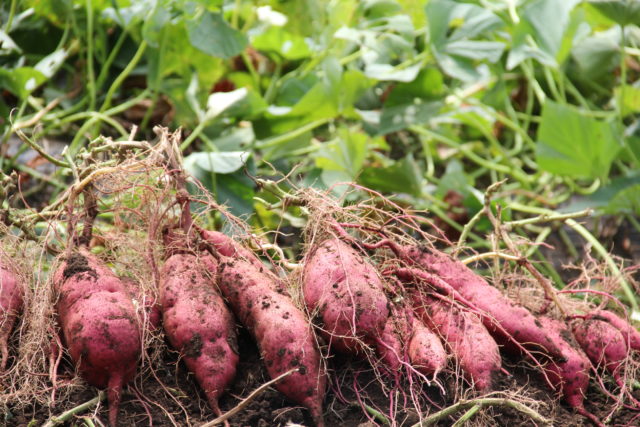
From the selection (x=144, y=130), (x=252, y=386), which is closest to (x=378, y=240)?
(x=252, y=386)

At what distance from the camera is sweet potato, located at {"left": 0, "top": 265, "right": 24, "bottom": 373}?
887 mm

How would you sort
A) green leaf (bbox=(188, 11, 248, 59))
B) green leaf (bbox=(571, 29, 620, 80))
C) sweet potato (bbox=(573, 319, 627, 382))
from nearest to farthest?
1. sweet potato (bbox=(573, 319, 627, 382))
2. green leaf (bbox=(188, 11, 248, 59))
3. green leaf (bbox=(571, 29, 620, 80))

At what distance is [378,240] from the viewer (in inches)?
41.6

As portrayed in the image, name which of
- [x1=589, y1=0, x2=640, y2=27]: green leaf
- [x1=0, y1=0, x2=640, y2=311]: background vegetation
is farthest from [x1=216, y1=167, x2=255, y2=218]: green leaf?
[x1=589, y1=0, x2=640, y2=27]: green leaf

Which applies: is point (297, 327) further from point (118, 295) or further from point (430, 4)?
point (430, 4)

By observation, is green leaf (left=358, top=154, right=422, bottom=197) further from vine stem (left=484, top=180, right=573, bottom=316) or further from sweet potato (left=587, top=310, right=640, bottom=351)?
sweet potato (left=587, top=310, right=640, bottom=351)

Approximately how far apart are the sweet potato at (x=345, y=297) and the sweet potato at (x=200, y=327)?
0.38 ft

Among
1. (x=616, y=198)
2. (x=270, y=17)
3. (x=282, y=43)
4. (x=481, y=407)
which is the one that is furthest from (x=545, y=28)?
(x=481, y=407)

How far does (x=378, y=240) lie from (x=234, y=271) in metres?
0.24

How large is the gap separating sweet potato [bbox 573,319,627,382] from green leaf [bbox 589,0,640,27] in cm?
81

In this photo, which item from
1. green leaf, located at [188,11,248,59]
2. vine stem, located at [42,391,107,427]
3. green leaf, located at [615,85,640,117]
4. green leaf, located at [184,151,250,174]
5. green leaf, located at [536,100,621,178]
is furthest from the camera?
green leaf, located at [615,85,640,117]

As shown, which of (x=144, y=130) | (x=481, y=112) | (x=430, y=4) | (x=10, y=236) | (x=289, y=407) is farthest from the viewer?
(x=481, y=112)

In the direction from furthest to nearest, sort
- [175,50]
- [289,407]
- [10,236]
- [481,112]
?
[481,112], [175,50], [10,236], [289,407]

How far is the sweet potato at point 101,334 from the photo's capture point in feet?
2.70
